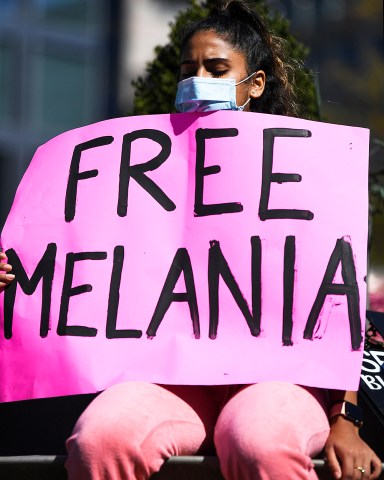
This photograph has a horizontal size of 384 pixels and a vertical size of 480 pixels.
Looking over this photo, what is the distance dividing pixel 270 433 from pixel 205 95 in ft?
3.01

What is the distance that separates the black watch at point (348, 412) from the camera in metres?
2.29

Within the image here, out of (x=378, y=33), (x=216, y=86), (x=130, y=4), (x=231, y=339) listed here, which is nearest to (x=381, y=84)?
(x=378, y=33)

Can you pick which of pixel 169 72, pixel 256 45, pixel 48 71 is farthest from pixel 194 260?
pixel 48 71

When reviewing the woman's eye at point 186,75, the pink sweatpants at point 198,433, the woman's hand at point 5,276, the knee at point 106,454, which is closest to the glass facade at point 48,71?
the woman's eye at point 186,75

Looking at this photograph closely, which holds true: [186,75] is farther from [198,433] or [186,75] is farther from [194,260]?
[198,433]

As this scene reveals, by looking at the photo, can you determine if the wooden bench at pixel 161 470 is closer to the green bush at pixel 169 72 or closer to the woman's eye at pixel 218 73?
the woman's eye at pixel 218 73

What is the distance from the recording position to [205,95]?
8.85ft

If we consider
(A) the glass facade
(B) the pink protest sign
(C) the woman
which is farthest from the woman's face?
(A) the glass facade

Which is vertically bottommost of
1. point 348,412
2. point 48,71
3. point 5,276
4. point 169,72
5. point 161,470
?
point 161,470

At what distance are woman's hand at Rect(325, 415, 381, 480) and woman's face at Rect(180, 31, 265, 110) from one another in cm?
94

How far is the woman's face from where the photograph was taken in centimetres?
280

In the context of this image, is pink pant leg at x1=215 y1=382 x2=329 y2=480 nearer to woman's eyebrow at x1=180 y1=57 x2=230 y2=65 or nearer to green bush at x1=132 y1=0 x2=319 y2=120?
woman's eyebrow at x1=180 y1=57 x2=230 y2=65

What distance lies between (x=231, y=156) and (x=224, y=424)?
2.14ft

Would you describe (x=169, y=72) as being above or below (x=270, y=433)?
above
